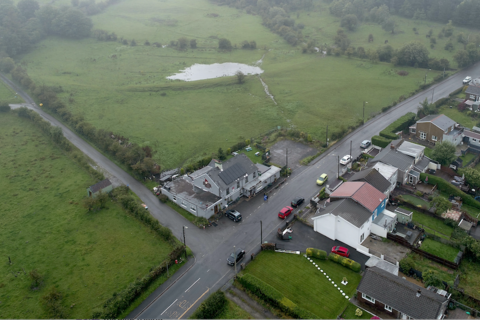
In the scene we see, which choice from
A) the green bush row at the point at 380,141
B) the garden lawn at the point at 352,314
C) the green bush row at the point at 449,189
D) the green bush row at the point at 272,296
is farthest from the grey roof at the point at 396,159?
the green bush row at the point at 272,296

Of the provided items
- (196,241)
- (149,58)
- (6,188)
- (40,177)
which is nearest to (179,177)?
(196,241)

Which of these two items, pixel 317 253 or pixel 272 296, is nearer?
pixel 272 296

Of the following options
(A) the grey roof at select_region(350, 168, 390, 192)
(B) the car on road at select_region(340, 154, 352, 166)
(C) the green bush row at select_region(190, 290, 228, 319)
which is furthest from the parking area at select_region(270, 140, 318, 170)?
(C) the green bush row at select_region(190, 290, 228, 319)

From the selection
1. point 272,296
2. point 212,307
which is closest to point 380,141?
point 272,296

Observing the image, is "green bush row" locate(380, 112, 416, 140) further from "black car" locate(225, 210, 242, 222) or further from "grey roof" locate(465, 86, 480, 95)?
"black car" locate(225, 210, 242, 222)

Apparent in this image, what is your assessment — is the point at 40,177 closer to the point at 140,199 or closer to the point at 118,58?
the point at 140,199

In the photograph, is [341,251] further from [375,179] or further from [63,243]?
[63,243]
